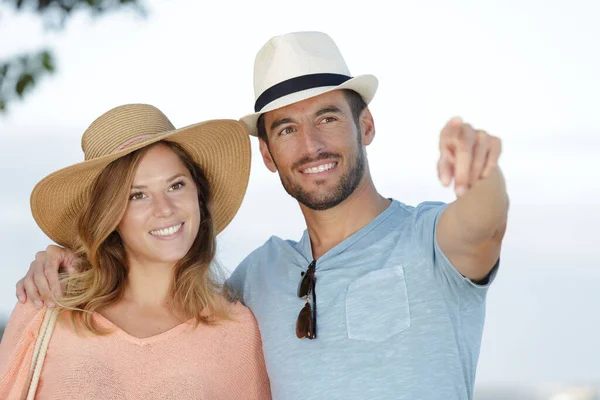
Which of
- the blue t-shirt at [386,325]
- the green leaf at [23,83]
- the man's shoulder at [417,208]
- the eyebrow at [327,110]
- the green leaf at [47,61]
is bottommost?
the blue t-shirt at [386,325]

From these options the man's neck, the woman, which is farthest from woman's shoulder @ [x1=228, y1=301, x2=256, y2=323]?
the man's neck

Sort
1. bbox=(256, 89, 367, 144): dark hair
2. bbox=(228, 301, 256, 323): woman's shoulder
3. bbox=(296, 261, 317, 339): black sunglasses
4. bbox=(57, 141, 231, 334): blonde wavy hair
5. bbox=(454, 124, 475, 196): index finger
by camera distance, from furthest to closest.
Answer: bbox=(256, 89, 367, 144): dark hair → bbox=(228, 301, 256, 323): woman's shoulder → bbox=(57, 141, 231, 334): blonde wavy hair → bbox=(296, 261, 317, 339): black sunglasses → bbox=(454, 124, 475, 196): index finger

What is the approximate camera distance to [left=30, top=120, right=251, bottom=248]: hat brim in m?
3.25

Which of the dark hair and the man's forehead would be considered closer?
the man's forehead

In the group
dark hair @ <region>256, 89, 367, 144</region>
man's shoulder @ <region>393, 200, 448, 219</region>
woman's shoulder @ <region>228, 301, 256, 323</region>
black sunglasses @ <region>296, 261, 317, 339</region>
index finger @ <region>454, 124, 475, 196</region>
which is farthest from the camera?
dark hair @ <region>256, 89, 367, 144</region>

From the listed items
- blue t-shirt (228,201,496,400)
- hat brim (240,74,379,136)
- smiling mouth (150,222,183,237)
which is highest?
hat brim (240,74,379,136)

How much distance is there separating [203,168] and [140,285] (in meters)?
0.49

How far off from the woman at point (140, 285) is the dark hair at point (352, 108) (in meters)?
0.07

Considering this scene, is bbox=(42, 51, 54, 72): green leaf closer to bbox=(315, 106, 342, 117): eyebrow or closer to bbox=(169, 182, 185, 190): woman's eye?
bbox=(169, 182, 185, 190): woman's eye

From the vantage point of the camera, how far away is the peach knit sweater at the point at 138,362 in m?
3.03

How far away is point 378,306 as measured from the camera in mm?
2920

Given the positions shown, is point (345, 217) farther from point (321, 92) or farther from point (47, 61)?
point (47, 61)

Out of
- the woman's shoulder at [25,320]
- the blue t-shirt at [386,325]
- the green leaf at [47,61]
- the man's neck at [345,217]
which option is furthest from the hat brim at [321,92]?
the green leaf at [47,61]

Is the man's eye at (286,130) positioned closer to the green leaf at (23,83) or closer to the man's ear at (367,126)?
the man's ear at (367,126)
